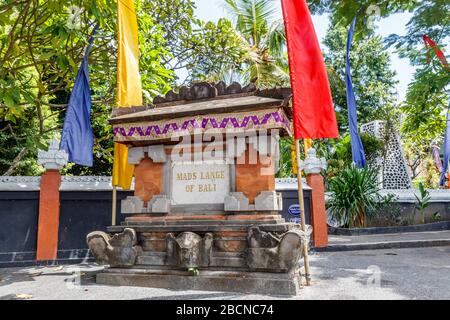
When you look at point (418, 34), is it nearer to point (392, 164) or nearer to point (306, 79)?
point (306, 79)

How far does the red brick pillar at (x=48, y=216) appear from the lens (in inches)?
316

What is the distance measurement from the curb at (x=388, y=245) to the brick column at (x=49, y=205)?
675cm

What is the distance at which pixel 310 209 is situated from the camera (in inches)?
387

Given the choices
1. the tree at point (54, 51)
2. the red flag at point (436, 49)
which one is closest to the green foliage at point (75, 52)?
the tree at point (54, 51)

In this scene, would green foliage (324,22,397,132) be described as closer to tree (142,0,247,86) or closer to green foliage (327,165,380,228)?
green foliage (327,165,380,228)

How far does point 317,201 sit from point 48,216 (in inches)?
277

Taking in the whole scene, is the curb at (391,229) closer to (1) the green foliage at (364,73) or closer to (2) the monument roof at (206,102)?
(2) the monument roof at (206,102)

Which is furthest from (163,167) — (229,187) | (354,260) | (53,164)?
(354,260)

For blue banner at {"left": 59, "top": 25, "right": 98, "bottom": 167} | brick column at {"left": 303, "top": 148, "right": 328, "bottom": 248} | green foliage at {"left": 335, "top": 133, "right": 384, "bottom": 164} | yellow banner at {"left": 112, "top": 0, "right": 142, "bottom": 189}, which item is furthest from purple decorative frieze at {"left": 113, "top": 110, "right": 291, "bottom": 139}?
green foliage at {"left": 335, "top": 133, "right": 384, "bottom": 164}

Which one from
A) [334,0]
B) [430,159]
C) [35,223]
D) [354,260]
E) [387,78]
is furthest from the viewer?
[387,78]

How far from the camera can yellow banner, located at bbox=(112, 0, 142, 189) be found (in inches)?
264

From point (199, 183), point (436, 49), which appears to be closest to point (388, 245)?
point (436, 49)

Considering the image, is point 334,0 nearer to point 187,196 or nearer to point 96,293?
point 187,196
